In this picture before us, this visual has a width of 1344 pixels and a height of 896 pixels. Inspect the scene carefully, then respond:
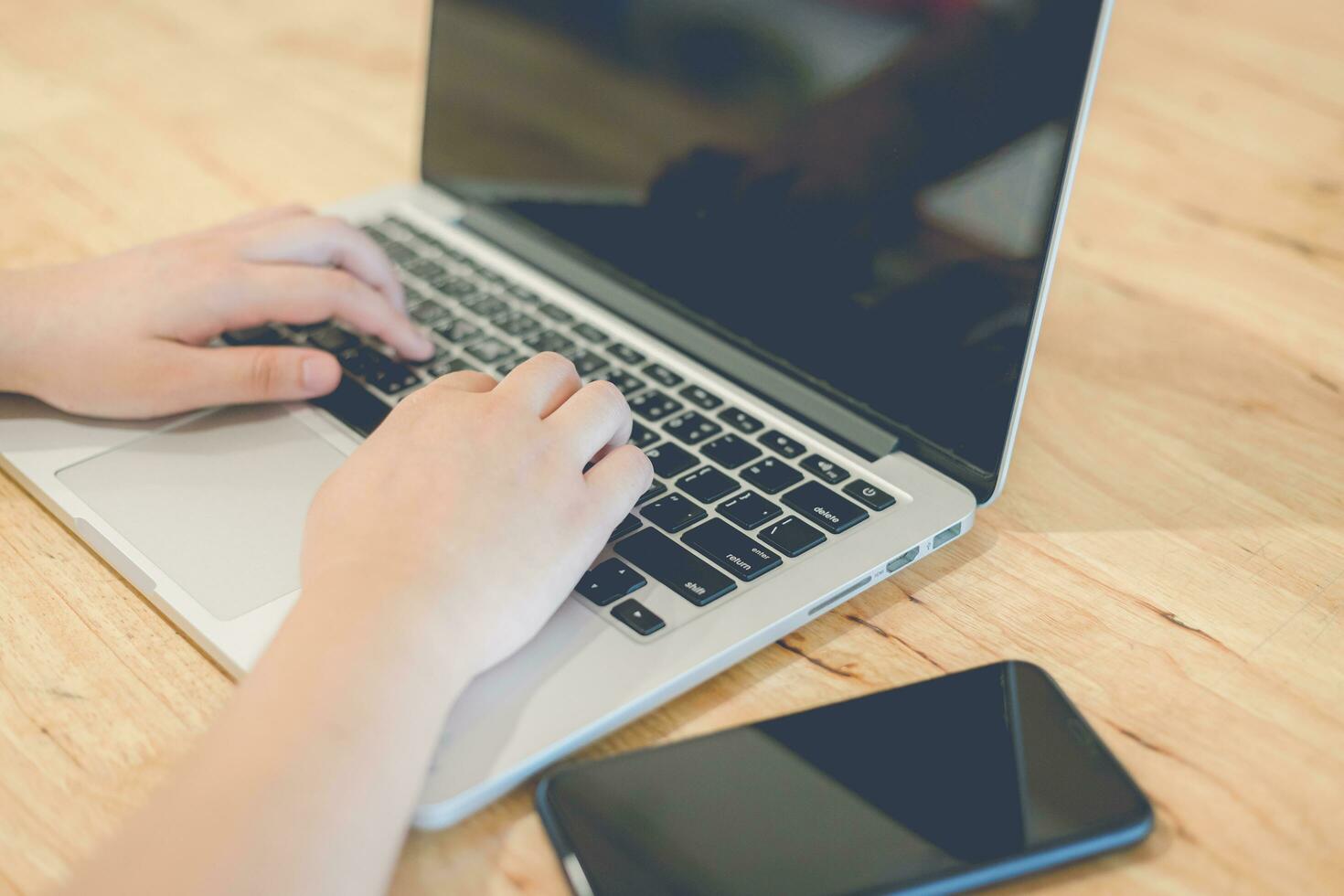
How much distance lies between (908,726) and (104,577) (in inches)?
15.3

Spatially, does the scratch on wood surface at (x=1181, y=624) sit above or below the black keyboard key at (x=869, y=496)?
below

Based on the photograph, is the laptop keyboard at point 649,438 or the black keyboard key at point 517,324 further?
the black keyboard key at point 517,324

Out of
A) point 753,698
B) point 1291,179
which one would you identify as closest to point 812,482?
point 753,698

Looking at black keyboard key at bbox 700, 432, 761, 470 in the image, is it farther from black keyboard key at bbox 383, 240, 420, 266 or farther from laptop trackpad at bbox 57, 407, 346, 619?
black keyboard key at bbox 383, 240, 420, 266

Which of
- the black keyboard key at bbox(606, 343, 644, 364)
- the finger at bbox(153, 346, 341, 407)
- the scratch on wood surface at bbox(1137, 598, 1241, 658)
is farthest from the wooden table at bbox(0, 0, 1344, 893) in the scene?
the black keyboard key at bbox(606, 343, 644, 364)

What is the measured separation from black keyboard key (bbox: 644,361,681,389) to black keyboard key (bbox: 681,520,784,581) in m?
0.13

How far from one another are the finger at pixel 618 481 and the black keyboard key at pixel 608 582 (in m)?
0.02

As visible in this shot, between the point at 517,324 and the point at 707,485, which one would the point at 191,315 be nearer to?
the point at 517,324

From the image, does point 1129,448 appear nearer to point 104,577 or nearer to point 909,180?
point 909,180

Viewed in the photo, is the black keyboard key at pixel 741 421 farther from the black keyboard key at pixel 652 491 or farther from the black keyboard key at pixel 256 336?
the black keyboard key at pixel 256 336

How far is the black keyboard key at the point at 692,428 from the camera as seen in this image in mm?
662

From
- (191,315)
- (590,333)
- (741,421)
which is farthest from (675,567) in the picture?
(191,315)

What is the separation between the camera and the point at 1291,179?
3.40 feet

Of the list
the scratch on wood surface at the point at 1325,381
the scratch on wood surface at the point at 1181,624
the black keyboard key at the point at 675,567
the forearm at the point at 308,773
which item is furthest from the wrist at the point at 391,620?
the scratch on wood surface at the point at 1325,381
